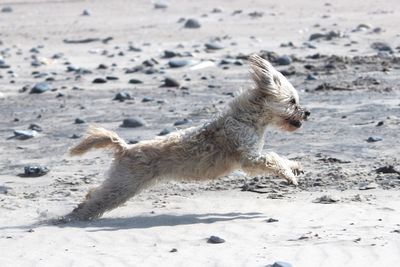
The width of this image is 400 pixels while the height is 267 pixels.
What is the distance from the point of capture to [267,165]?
970cm

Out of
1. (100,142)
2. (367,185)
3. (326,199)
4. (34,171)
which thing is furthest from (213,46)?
(100,142)

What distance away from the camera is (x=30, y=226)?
958 cm

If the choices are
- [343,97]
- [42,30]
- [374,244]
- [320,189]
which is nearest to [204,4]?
[42,30]

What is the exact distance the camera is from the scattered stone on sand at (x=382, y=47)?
20.9 meters

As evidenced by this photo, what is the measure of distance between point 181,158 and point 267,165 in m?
0.71

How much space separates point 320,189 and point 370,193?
51 centimetres

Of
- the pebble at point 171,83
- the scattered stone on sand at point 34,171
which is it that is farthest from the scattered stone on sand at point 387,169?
the pebble at point 171,83

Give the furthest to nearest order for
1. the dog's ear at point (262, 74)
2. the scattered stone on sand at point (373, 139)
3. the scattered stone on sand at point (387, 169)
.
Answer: the scattered stone on sand at point (373, 139) < the scattered stone on sand at point (387, 169) < the dog's ear at point (262, 74)

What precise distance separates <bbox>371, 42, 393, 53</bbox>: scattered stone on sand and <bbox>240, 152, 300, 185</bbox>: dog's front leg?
1126 cm

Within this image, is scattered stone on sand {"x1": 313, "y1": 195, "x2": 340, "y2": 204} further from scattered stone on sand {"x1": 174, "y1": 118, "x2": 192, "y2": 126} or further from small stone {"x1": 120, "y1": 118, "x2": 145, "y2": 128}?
small stone {"x1": 120, "y1": 118, "x2": 145, "y2": 128}

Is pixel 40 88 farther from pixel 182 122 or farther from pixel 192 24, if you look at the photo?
pixel 192 24

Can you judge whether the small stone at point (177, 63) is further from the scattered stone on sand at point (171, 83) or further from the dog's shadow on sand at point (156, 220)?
the dog's shadow on sand at point (156, 220)

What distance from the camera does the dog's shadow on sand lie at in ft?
31.0

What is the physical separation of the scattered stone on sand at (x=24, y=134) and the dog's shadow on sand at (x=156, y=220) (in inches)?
170
